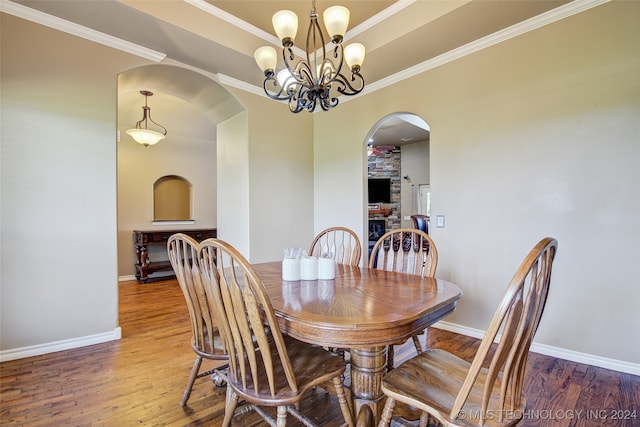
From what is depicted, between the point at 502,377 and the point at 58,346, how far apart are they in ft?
10.3

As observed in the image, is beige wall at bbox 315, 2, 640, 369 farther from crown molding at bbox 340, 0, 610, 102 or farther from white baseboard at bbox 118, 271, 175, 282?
white baseboard at bbox 118, 271, 175, 282

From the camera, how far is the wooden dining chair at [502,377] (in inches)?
33.7

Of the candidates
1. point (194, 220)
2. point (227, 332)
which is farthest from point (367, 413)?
point (194, 220)

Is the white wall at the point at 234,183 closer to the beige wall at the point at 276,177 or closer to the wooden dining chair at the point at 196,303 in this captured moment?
the beige wall at the point at 276,177

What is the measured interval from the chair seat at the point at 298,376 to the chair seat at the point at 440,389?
258 millimetres

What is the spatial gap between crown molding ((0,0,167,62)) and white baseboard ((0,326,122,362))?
8.46ft

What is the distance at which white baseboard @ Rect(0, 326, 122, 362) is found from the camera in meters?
2.19

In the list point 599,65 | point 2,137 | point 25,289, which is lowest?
point 25,289

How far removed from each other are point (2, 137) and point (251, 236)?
225cm

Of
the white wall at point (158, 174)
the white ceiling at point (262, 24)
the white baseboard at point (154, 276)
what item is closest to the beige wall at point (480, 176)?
the white ceiling at point (262, 24)

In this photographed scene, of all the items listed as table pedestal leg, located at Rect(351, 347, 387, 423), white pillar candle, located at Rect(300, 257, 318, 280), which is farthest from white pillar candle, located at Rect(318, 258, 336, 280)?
table pedestal leg, located at Rect(351, 347, 387, 423)

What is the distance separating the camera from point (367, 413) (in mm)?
1228

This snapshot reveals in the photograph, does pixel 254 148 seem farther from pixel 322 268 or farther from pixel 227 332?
pixel 227 332

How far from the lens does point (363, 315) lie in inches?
44.2
